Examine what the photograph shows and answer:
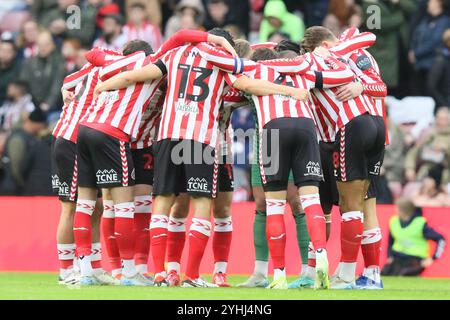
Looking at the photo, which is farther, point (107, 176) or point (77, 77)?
point (77, 77)

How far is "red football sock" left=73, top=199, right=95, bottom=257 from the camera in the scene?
9.96 m

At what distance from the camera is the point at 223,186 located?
34.2 ft

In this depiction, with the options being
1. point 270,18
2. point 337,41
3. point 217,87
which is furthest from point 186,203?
point 270,18

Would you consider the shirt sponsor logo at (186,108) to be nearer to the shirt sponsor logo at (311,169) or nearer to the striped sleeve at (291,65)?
the striped sleeve at (291,65)

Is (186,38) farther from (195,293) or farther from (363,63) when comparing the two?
(195,293)

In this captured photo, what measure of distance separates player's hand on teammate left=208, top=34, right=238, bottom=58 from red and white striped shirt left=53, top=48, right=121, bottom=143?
95cm

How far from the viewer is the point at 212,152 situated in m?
9.70

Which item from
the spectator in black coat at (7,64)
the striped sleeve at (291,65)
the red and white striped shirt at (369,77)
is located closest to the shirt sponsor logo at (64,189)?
the striped sleeve at (291,65)

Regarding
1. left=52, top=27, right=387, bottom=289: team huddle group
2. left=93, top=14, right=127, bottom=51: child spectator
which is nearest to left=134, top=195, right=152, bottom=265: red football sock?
left=52, top=27, right=387, bottom=289: team huddle group

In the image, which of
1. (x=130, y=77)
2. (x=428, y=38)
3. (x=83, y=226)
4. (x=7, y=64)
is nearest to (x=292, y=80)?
(x=130, y=77)

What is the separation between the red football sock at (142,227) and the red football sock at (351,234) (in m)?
1.99

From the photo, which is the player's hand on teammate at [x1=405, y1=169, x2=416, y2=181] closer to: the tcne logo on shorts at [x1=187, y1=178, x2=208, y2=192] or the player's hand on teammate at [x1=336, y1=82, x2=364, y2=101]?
the player's hand on teammate at [x1=336, y1=82, x2=364, y2=101]

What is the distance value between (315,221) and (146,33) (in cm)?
728

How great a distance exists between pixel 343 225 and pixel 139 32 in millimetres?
6929
